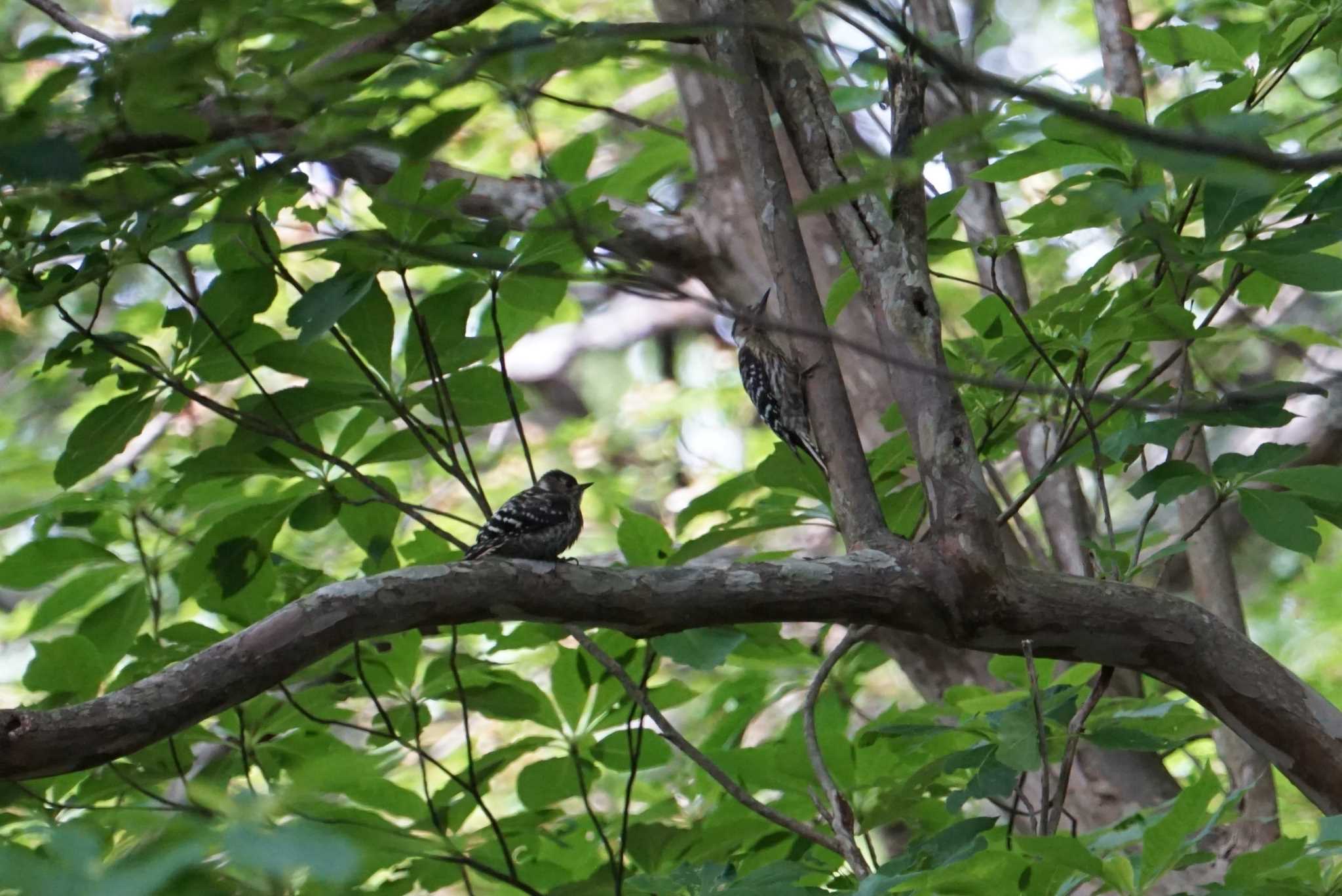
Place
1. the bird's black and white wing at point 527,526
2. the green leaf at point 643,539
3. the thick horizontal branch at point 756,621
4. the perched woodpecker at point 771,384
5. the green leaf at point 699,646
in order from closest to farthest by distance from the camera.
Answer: the thick horizontal branch at point 756,621 < the green leaf at point 699,646 < the green leaf at point 643,539 < the bird's black and white wing at point 527,526 < the perched woodpecker at point 771,384

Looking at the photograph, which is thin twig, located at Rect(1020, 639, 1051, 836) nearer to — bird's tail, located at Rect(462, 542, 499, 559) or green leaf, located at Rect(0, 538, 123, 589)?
bird's tail, located at Rect(462, 542, 499, 559)

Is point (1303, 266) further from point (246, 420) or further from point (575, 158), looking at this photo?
point (246, 420)

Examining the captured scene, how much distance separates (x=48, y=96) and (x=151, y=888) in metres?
0.87

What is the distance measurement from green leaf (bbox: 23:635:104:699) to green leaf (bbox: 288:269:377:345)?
87cm

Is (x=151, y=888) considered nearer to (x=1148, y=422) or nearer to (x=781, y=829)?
(x=1148, y=422)

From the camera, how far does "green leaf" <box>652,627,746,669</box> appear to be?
2.49 m

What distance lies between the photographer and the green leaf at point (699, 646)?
2490 millimetres

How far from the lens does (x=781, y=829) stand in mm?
3010

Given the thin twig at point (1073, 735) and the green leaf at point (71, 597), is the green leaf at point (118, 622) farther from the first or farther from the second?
the thin twig at point (1073, 735)

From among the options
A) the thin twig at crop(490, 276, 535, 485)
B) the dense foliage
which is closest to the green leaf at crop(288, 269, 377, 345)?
the dense foliage

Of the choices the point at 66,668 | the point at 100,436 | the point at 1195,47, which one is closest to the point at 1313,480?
the point at 1195,47

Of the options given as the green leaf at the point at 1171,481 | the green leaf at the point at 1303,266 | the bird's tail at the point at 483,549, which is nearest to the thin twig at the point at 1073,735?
the green leaf at the point at 1171,481

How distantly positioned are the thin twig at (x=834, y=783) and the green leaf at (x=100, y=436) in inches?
58.3

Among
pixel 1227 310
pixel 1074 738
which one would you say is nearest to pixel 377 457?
pixel 1074 738
